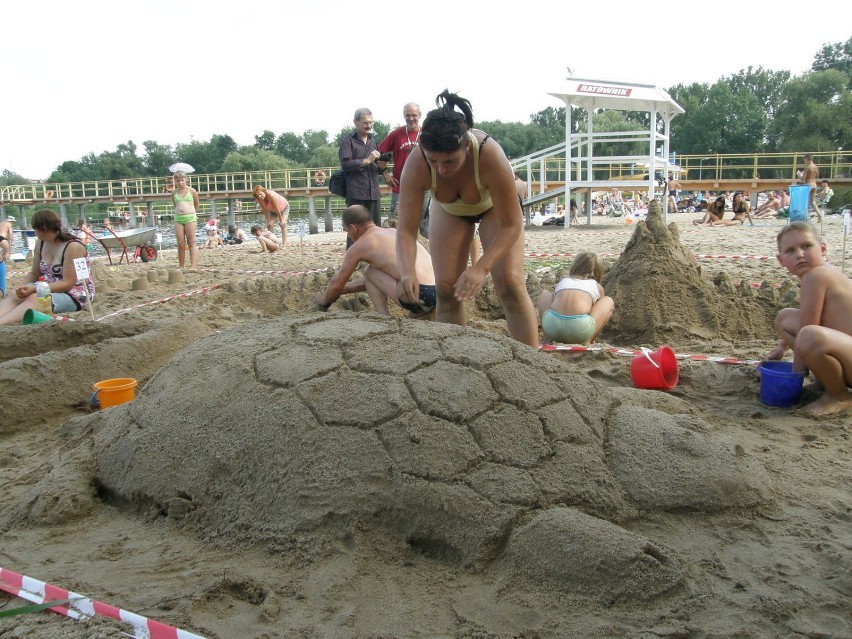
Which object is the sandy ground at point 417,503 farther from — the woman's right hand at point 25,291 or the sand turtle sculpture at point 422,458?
the woman's right hand at point 25,291

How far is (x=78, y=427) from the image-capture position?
3.07 meters

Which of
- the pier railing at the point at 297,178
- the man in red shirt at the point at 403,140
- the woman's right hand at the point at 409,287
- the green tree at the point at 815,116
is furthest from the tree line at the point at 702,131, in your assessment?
the woman's right hand at the point at 409,287

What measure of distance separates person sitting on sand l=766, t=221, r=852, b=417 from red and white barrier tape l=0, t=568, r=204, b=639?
2925 millimetres

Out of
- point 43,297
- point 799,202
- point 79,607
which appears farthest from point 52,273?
point 799,202

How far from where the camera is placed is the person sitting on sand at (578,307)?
4215mm

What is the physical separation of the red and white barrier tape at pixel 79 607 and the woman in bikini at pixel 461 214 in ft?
5.69

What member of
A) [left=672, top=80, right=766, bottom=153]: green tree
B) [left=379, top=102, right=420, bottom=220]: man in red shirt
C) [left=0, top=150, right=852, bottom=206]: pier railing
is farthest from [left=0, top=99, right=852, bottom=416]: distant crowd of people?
[left=672, top=80, right=766, bottom=153]: green tree

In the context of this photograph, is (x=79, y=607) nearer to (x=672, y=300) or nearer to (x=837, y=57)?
(x=672, y=300)

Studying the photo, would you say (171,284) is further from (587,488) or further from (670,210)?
(670,210)

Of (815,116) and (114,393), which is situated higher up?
(815,116)

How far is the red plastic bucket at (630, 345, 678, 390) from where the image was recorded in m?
3.53

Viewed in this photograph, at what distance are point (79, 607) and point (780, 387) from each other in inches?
125

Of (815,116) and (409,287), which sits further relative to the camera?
(815,116)

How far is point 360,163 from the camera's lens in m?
6.66
